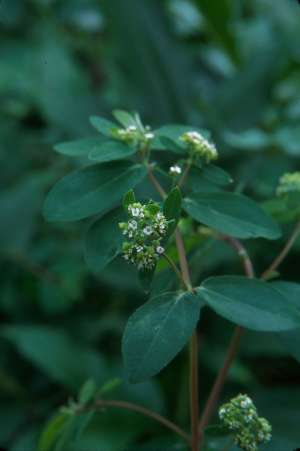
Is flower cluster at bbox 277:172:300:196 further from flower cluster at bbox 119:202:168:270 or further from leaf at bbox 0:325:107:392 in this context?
leaf at bbox 0:325:107:392

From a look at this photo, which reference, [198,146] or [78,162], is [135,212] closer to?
[198,146]

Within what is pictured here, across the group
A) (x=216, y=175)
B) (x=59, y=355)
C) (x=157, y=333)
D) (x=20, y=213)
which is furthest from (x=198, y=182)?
(x=20, y=213)

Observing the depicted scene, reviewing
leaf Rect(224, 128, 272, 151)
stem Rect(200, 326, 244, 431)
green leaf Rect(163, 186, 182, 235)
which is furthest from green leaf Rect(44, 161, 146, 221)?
leaf Rect(224, 128, 272, 151)

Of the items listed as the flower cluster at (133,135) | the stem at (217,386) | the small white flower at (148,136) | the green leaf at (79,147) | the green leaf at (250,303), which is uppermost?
the green leaf at (79,147)

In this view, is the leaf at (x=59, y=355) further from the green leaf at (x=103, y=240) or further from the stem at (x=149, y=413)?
the green leaf at (x=103, y=240)

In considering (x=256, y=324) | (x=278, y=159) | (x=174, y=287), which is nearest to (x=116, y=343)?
(x=278, y=159)

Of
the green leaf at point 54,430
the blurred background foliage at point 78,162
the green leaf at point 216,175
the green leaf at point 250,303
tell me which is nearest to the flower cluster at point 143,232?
the green leaf at point 250,303

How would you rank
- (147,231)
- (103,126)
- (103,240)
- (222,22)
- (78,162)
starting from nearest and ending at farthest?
(147,231), (103,240), (103,126), (78,162), (222,22)
